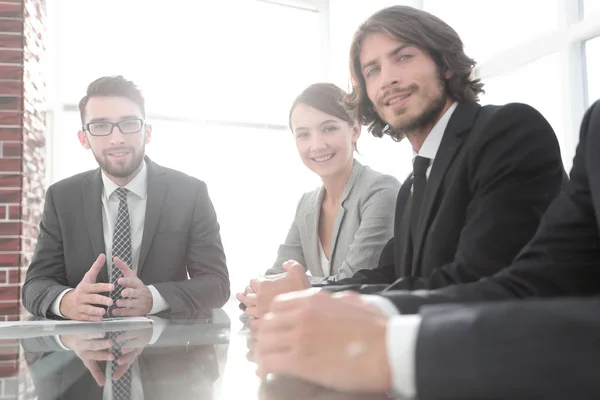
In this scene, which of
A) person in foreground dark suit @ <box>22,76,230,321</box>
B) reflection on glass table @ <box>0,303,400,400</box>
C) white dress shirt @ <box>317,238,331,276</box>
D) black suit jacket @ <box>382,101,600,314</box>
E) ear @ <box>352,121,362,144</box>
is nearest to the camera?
reflection on glass table @ <box>0,303,400,400</box>

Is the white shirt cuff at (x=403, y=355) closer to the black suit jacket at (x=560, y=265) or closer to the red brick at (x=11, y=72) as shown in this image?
the black suit jacket at (x=560, y=265)

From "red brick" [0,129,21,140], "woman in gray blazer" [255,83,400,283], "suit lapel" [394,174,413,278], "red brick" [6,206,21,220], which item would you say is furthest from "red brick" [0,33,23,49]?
"suit lapel" [394,174,413,278]

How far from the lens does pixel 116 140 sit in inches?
103

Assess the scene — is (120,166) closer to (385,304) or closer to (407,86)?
(407,86)

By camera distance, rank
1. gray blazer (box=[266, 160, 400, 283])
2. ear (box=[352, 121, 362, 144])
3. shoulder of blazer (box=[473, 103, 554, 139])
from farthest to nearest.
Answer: ear (box=[352, 121, 362, 144]), gray blazer (box=[266, 160, 400, 283]), shoulder of blazer (box=[473, 103, 554, 139])

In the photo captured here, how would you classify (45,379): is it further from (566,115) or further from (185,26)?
(185,26)

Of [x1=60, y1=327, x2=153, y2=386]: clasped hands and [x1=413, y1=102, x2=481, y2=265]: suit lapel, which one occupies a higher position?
[x1=413, y1=102, x2=481, y2=265]: suit lapel

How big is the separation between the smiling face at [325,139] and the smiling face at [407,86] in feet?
2.53

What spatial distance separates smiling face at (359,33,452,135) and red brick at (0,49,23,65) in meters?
2.73

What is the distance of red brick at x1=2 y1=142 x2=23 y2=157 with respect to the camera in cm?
356

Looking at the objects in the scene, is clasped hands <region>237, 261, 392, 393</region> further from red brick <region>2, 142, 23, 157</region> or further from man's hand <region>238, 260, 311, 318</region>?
red brick <region>2, 142, 23, 157</region>

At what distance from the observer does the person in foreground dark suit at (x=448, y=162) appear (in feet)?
4.09

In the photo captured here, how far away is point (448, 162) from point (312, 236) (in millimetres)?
1264

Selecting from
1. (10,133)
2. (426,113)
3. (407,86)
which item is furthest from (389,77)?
(10,133)
